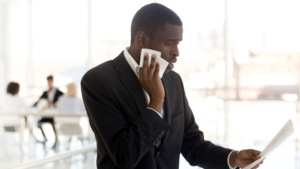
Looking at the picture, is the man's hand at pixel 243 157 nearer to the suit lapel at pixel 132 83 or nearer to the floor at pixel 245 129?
the suit lapel at pixel 132 83

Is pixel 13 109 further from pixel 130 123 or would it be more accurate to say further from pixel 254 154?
pixel 254 154

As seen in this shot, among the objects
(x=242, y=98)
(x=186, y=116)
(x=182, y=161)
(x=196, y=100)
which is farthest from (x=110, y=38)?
(x=186, y=116)

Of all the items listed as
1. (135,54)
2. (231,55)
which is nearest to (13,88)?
(231,55)

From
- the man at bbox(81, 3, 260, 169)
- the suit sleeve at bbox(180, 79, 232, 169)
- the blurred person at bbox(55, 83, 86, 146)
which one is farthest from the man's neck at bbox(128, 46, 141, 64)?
the blurred person at bbox(55, 83, 86, 146)

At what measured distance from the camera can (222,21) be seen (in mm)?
6230

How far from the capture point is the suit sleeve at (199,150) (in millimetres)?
1408

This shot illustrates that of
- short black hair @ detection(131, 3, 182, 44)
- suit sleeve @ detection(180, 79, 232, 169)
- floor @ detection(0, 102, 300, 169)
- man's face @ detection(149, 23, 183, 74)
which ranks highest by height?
short black hair @ detection(131, 3, 182, 44)

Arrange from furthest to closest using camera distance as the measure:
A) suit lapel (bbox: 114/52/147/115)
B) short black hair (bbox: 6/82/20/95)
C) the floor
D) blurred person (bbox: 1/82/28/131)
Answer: the floor
short black hair (bbox: 6/82/20/95)
blurred person (bbox: 1/82/28/131)
suit lapel (bbox: 114/52/147/115)

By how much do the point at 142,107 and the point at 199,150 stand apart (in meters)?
0.40

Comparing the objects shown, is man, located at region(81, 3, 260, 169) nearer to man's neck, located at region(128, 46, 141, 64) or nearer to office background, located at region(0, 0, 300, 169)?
man's neck, located at region(128, 46, 141, 64)

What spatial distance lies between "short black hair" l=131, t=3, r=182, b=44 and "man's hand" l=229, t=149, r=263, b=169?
0.59 metres

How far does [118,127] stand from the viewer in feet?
3.68

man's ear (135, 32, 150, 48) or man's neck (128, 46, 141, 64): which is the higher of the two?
man's ear (135, 32, 150, 48)

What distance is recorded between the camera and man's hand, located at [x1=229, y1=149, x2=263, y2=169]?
4.22 ft
